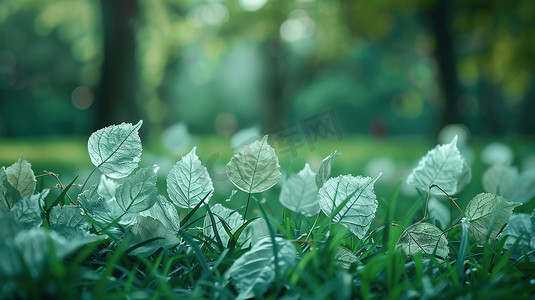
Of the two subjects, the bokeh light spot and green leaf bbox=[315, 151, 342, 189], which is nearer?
green leaf bbox=[315, 151, 342, 189]

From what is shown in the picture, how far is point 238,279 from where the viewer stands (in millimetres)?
465

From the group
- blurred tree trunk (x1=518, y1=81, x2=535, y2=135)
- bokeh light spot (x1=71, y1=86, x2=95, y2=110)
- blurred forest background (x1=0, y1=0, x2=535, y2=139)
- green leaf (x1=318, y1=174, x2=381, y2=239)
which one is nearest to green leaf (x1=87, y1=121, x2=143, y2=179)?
green leaf (x1=318, y1=174, x2=381, y2=239)

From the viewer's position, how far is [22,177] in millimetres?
551

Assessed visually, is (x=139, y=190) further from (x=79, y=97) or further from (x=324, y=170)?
(x=79, y=97)

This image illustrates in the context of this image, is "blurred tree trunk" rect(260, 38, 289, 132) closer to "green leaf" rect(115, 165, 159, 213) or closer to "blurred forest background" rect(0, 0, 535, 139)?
"blurred forest background" rect(0, 0, 535, 139)

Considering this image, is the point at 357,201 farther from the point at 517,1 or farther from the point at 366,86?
the point at 366,86

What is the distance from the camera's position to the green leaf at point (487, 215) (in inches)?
22.2

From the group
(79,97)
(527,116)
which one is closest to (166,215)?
(527,116)

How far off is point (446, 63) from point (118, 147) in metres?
6.96

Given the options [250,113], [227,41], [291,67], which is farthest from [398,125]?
[227,41]

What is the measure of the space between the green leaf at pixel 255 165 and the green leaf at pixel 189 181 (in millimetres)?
36

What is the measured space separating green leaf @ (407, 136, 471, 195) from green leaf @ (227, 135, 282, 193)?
0.21 metres

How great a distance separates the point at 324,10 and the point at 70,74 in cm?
1508

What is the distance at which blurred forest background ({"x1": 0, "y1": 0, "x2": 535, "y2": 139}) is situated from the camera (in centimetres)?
627
